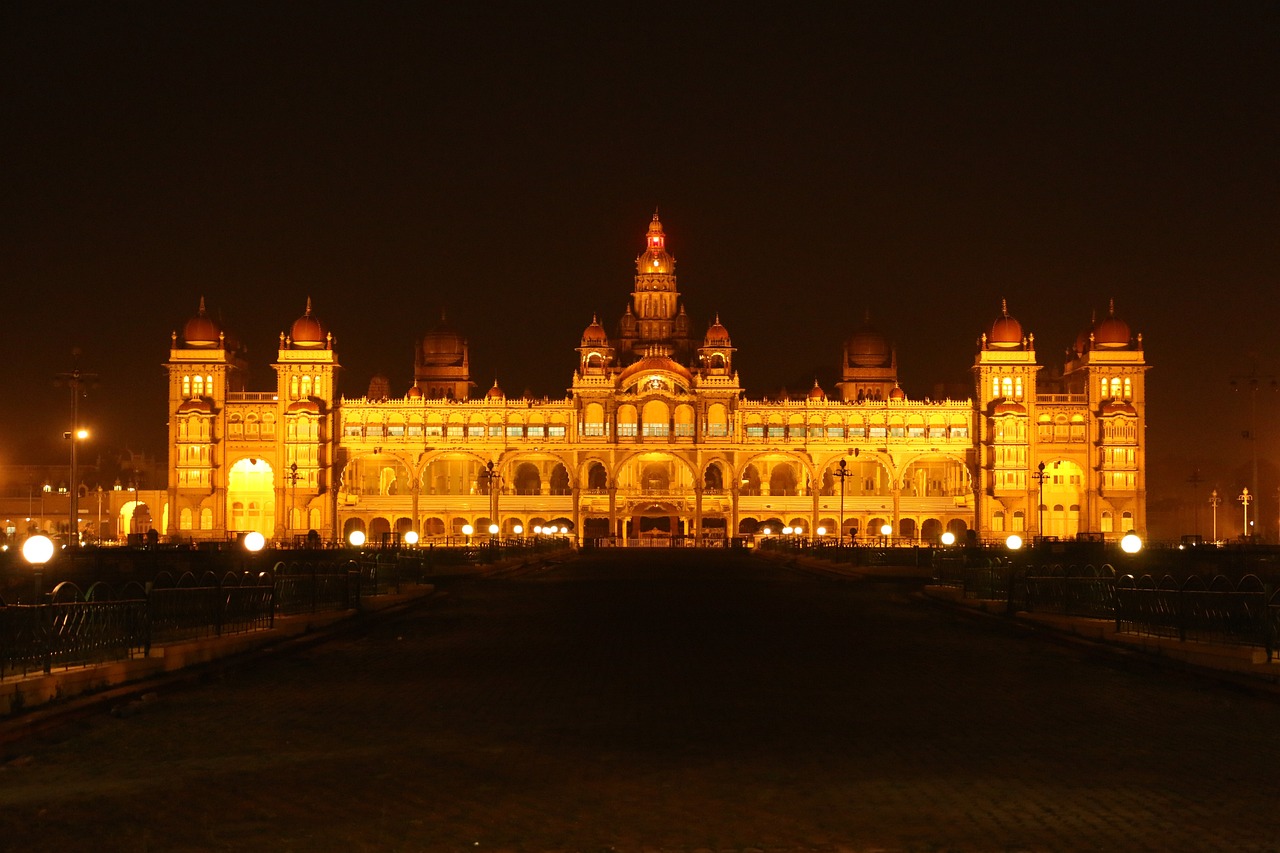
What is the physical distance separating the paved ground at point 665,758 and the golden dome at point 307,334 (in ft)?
332

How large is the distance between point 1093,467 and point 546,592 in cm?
8419

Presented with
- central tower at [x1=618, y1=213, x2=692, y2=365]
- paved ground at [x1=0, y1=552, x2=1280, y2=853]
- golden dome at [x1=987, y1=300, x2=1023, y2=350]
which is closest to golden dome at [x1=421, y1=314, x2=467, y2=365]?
Answer: central tower at [x1=618, y1=213, x2=692, y2=365]

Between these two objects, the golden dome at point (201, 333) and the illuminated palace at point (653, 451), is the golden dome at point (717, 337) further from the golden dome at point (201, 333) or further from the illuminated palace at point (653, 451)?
the golden dome at point (201, 333)

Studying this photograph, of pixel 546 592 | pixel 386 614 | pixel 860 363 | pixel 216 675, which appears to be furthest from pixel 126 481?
pixel 216 675

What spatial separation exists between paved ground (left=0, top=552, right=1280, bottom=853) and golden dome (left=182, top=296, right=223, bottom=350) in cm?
10274

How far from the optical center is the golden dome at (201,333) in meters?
120

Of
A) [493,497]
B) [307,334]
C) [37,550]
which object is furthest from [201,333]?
[37,550]

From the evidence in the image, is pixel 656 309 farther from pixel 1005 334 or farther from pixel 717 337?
pixel 1005 334

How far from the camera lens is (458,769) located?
11758mm

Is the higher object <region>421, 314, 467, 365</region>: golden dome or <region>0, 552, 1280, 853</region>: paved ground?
<region>421, 314, 467, 365</region>: golden dome

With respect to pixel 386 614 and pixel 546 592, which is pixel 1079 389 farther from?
pixel 386 614

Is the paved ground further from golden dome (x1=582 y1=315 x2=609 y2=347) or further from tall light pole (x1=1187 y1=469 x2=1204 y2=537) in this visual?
golden dome (x1=582 y1=315 x2=609 y2=347)

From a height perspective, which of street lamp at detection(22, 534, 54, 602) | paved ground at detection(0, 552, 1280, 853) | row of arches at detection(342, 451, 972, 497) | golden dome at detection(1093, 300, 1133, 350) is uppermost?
golden dome at detection(1093, 300, 1133, 350)

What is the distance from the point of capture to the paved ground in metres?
9.66
